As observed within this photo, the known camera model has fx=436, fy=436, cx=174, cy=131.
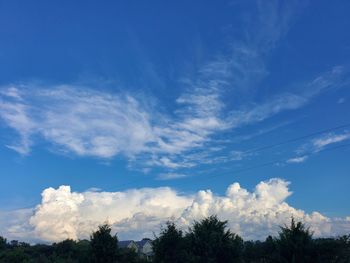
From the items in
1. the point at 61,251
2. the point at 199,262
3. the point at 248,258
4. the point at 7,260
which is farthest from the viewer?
the point at 61,251

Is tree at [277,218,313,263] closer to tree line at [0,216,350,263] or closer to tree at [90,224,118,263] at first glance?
tree line at [0,216,350,263]

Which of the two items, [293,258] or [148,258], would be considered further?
[148,258]

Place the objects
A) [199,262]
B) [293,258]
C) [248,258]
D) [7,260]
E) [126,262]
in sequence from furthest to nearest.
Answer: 1. [7,260]
2. [248,258]
3. [126,262]
4. [199,262]
5. [293,258]

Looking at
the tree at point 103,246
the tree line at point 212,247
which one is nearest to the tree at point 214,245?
the tree line at point 212,247

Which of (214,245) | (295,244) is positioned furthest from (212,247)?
(295,244)

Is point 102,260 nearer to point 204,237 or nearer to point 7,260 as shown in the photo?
point 204,237

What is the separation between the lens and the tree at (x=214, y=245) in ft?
124

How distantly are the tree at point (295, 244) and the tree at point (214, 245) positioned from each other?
4.40 metres

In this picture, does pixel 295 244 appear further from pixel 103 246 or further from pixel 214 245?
pixel 103 246

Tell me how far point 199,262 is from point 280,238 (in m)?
7.14

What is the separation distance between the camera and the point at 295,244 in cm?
3506

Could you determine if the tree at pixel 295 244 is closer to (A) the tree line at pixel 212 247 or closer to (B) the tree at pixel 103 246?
(A) the tree line at pixel 212 247

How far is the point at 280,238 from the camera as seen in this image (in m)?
36.2

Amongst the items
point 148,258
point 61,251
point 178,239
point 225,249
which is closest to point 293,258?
point 225,249
